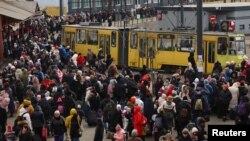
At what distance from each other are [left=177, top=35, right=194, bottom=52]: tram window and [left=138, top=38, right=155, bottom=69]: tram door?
1.51m

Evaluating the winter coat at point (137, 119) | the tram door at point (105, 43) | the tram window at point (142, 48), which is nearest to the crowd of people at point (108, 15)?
the tram door at point (105, 43)

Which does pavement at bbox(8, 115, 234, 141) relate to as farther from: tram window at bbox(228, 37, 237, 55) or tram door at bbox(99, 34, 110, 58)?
tram door at bbox(99, 34, 110, 58)

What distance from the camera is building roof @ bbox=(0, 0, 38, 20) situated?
42094 mm

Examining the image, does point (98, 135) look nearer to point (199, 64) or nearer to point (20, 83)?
point (20, 83)

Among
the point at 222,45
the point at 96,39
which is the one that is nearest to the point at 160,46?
the point at 222,45

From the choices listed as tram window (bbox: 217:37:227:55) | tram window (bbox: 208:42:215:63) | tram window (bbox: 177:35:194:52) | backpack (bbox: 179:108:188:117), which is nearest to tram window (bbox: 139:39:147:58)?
tram window (bbox: 177:35:194:52)

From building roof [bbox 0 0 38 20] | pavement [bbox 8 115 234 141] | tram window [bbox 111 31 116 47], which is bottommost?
pavement [bbox 8 115 234 141]

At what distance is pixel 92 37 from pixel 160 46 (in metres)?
5.97

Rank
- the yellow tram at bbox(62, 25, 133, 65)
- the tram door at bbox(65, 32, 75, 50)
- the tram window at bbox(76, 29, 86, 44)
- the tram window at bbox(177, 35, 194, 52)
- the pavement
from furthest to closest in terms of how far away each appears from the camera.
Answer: the tram door at bbox(65, 32, 75, 50)
the tram window at bbox(76, 29, 86, 44)
the yellow tram at bbox(62, 25, 133, 65)
the tram window at bbox(177, 35, 194, 52)
the pavement

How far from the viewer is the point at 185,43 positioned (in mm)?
37375

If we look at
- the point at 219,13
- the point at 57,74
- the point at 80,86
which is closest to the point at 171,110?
the point at 80,86

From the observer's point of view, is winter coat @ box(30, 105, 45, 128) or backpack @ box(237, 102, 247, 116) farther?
backpack @ box(237, 102, 247, 116)

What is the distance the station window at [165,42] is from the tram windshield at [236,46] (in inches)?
131

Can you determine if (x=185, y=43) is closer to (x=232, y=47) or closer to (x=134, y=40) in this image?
(x=232, y=47)
